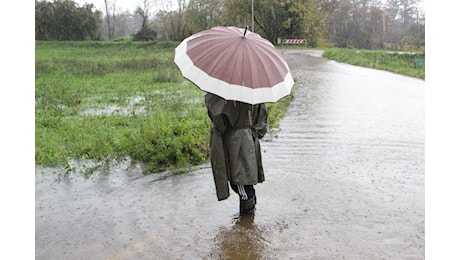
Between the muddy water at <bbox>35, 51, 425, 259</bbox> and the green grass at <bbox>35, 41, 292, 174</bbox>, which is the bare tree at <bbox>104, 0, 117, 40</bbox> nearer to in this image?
the green grass at <bbox>35, 41, 292, 174</bbox>

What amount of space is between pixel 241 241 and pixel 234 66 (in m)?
1.61

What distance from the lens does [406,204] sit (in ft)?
18.1

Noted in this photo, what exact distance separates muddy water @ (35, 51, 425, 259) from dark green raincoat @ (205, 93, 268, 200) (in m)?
0.55

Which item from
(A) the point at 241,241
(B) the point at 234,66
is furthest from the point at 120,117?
(B) the point at 234,66

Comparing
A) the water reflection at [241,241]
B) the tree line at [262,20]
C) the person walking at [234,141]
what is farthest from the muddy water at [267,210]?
the tree line at [262,20]

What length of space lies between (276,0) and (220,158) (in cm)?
4151

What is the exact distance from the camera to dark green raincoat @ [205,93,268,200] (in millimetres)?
4512

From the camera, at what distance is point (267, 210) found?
17.4ft

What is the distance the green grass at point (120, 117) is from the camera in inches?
282

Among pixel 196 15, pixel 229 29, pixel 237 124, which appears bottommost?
pixel 237 124

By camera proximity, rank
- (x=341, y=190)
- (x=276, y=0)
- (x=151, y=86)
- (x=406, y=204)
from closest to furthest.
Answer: (x=406, y=204)
(x=341, y=190)
(x=151, y=86)
(x=276, y=0)

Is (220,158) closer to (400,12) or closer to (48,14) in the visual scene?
(48,14)

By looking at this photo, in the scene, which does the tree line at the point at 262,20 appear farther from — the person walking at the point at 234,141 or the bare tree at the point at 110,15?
the person walking at the point at 234,141

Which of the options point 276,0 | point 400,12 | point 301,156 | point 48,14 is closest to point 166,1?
point 48,14
